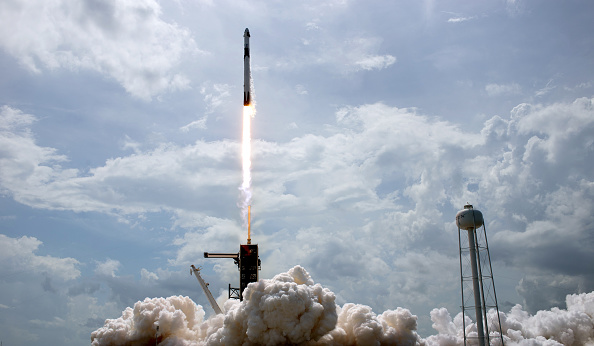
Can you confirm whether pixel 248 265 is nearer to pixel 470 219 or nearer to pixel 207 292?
pixel 207 292

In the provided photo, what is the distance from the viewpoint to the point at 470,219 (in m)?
60.8

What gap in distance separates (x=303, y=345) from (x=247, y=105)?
98.6ft

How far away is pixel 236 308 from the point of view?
62.5 metres

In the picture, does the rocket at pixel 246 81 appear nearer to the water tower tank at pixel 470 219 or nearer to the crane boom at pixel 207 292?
the water tower tank at pixel 470 219

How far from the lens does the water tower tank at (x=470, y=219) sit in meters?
60.8

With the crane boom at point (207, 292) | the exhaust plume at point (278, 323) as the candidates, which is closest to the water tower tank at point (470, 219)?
the exhaust plume at point (278, 323)

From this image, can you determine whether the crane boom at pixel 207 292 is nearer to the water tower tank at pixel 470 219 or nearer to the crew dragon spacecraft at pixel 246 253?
the crew dragon spacecraft at pixel 246 253

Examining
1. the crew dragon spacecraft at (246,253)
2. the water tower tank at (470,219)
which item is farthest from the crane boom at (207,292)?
the water tower tank at (470,219)

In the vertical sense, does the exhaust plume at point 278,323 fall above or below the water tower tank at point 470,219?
below

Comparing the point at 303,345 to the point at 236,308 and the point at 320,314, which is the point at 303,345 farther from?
the point at 236,308

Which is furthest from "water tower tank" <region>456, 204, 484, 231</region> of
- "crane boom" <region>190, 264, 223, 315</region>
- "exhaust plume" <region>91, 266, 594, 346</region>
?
"crane boom" <region>190, 264, 223, 315</region>

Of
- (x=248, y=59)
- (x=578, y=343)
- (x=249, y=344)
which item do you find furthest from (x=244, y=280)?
(x=578, y=343)

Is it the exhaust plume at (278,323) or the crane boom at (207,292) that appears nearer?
the exhaust plume at (278,323)

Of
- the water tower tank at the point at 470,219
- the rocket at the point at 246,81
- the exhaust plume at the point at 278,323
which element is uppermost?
the rocket at the point at 246,81
